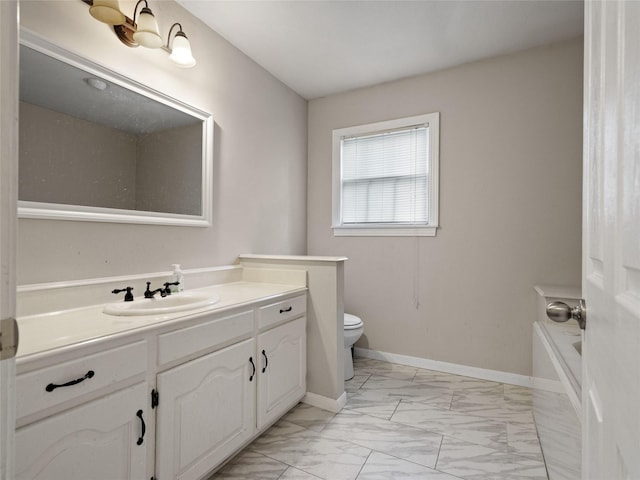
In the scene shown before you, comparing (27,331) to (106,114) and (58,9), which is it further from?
(58,9)

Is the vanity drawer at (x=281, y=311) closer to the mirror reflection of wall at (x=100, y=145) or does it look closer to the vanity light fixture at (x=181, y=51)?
the mirror reflection of wall at (x=100, y=145)

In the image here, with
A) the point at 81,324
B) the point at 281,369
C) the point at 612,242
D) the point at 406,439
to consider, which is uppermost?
the point at 612,242

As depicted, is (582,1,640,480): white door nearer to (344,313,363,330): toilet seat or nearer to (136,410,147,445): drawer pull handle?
(136,410,147,445): drawer pull handle

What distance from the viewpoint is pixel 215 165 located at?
2.28 meters

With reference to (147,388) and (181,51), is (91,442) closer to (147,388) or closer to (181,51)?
(147,388)

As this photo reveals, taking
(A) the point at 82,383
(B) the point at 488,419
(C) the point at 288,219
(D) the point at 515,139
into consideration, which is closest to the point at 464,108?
(D) the point at 515,139

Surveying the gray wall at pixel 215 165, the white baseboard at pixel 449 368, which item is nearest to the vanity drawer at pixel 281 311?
the gray wall at pixel 215 165

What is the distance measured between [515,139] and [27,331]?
3.05 metres

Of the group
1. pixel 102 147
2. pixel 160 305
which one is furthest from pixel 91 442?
pixel 102 147

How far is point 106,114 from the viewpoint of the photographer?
5.39ft

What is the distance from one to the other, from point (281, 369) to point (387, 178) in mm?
1941

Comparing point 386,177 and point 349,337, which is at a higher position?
point 386,177

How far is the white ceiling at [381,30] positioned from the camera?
2037 mm

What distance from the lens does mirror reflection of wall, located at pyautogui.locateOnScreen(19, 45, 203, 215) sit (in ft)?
4.51
